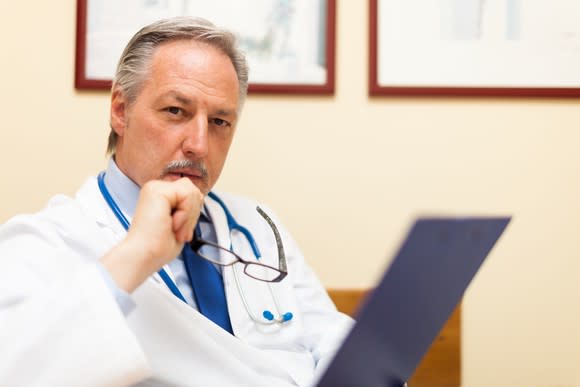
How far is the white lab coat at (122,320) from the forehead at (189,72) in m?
0.25

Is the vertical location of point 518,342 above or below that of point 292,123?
below

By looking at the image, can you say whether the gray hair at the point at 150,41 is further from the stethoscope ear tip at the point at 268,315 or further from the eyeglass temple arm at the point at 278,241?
the stethoscope ear tip at the point at 268,315

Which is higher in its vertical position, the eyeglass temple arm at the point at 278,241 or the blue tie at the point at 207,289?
the eyeglass temple arm at the point at 278,241

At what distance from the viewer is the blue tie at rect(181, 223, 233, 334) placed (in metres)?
1.16

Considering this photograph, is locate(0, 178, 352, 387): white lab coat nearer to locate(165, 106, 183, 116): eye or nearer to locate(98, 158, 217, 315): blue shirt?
locate(98, 158, 217, 315): blue shirt

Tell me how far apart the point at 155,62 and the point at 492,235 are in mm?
734

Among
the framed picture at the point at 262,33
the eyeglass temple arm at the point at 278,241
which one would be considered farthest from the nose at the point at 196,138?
the framed picture at the point at 262,33

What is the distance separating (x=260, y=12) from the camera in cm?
158

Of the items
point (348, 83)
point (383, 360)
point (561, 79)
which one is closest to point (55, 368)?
point (383, 360)

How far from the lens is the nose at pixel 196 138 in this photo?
1172mm

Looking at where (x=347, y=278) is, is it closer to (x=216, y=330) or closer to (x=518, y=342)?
(x=518, y=342)

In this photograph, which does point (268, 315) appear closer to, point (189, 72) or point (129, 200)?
point (129, 200)

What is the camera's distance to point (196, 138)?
46.3 inches

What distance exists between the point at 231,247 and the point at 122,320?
1.61 feet
